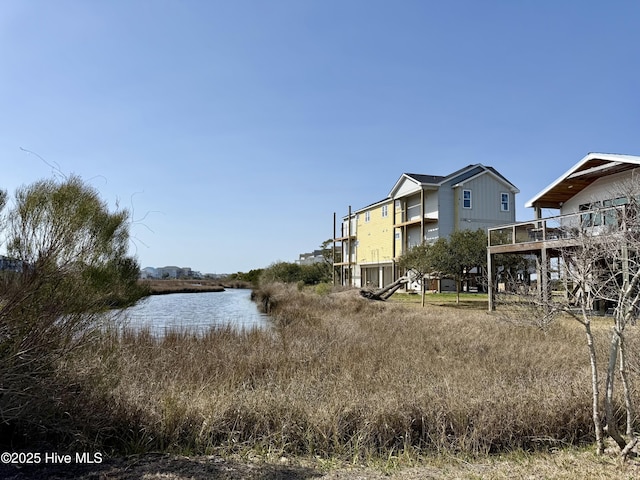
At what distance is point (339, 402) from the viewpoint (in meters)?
5.63

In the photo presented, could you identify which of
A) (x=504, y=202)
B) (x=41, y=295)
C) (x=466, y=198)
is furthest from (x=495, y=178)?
(x=41, y=295)

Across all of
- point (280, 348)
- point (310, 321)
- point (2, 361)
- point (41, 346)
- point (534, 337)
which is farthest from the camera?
point (310, 321)

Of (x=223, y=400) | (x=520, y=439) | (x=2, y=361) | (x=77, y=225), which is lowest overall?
(x=520, y=439)

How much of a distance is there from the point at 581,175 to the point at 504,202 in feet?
48.0

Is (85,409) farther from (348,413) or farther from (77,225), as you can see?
(348,413)

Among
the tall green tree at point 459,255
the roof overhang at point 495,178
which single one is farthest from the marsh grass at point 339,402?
the roof overhang at point 495,178

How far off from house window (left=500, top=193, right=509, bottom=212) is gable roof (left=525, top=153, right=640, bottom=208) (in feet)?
37.2

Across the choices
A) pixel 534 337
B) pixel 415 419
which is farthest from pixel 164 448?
pixel 534 337

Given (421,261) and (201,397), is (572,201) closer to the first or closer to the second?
(421,261)

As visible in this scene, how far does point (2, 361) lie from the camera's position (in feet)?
13.2

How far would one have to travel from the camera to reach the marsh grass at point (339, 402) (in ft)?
16.8

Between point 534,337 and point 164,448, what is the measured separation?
1009 cm

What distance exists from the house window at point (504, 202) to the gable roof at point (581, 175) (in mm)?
11333

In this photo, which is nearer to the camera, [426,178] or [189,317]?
[189,317]
